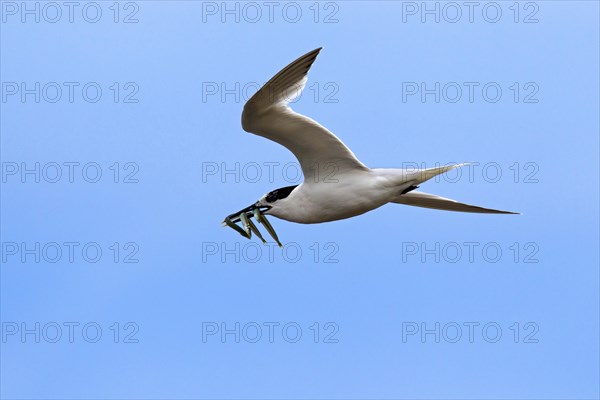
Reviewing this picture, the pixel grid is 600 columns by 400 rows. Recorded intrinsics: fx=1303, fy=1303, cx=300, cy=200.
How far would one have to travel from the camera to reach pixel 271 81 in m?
15.4

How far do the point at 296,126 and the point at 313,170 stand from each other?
860mm

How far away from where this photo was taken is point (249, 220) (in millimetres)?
17516

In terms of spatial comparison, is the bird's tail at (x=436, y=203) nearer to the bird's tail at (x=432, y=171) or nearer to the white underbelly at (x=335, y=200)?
the white underbelly at (x=335, y=200)

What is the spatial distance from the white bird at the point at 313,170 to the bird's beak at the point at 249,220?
0.08m

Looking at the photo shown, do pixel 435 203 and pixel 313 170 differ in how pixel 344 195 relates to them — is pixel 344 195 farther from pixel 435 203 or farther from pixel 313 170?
pixel 435 203

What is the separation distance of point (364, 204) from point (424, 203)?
1.68 m

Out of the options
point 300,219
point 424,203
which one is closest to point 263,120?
point 300,219

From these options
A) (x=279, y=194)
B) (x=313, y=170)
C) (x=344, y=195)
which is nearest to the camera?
(x=344, y=195)

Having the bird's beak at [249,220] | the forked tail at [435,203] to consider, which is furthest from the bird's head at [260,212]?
the forked tail at [435,203]

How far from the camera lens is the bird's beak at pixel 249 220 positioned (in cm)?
1738

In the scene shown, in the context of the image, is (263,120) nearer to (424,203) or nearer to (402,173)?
(402,173)

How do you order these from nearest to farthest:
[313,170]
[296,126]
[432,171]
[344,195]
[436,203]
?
1. [296,126]
2. [432,171]
3. [344,195]
4. [313,170]
5. [436,203]

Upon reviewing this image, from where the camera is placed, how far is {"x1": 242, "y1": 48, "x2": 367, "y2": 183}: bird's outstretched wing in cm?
1550

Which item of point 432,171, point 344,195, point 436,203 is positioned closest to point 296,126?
point 344,195
